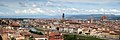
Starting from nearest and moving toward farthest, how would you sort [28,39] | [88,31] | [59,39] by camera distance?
[59,39] < [28,39] < [88,31]

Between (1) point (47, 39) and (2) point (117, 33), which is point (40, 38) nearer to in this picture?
(1) point (47, 39)

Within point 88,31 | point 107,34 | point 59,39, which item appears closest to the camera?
point 59,39

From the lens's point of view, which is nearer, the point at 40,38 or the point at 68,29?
the point at 40,38

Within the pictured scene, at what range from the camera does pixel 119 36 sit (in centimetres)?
1447

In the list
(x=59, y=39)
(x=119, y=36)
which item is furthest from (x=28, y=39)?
(x=119, y=36)

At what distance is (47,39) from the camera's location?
11.2 metres

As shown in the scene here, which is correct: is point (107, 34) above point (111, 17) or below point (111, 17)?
above

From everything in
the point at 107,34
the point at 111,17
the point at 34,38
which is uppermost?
the point at 34,38

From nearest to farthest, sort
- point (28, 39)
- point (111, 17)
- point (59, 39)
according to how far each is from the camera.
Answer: point (59, 39) → point (28, 39) → point (111, 17)

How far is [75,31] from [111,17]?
20.8m

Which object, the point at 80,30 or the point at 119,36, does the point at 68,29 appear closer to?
the point at 80,30

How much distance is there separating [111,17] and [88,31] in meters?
21.8

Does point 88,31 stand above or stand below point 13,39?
below

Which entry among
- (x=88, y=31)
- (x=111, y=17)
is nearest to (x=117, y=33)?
(x=88, y=31)
